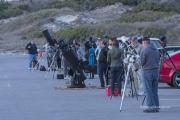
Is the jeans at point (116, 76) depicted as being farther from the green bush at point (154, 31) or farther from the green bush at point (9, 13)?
the green bush at point (9, 13)

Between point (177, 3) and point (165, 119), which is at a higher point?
point (177, 3)

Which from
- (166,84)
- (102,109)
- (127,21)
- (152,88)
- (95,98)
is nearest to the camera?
(152,88)

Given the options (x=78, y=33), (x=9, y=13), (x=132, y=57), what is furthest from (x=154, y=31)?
(x=132, y=57)

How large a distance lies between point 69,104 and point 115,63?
2.95 m

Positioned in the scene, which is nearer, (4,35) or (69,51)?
(69,51)

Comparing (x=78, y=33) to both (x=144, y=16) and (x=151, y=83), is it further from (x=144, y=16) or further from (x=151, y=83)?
(x=151, y=83)

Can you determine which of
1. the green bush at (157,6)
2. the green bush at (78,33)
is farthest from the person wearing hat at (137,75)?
the green bush at (157,6)

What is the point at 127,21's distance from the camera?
82.4 m

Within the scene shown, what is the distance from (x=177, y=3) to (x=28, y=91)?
220 ft

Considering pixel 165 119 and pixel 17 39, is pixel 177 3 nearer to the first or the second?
pixel 17 39

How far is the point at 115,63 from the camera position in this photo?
2634 centimetres

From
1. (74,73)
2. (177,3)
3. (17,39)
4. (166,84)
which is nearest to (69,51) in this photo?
(74,73)

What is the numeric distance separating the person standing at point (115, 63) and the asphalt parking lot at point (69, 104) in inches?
25.5

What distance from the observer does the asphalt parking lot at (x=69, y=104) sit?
2047 cm
